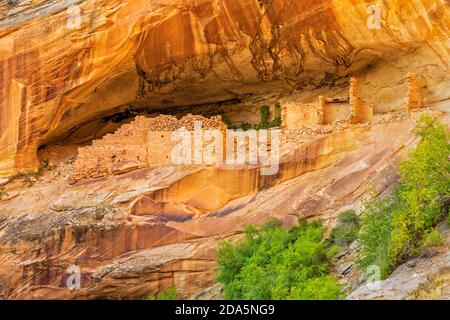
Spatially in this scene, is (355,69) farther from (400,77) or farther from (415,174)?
(415,174)

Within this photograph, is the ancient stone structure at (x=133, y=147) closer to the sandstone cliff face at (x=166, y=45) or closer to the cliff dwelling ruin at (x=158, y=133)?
the cliff dwelling ruin at (x=158, y=133)

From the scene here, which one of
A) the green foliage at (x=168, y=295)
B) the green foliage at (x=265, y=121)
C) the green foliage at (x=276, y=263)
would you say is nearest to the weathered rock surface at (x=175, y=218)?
the green foliage at (x=168, y=295)

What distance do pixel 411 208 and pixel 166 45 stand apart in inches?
277

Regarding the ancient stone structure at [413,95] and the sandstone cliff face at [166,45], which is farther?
the sandstone cliff face at [166,45]

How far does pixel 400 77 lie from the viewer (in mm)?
19344

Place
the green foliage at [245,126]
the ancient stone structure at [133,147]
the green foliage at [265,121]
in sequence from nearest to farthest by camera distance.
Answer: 1. the ancient stone structure at [133,147]
2. the green foliage at [265,121]
3. the green foliage at [245,126]

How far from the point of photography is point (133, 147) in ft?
62.6

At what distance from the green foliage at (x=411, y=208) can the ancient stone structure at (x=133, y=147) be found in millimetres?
4732

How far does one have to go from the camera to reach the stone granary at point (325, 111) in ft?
61.1

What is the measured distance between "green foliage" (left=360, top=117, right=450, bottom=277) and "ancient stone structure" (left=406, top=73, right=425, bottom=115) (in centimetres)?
192

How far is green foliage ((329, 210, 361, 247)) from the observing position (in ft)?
51.5

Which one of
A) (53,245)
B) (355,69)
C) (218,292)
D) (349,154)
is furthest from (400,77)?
(53,245)

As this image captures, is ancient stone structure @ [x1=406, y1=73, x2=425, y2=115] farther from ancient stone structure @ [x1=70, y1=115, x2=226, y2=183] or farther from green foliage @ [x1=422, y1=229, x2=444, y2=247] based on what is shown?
green foliage @ [x1=422, y1=229, x2=444, y2=247]

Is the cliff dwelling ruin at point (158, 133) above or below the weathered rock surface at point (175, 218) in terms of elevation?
above
